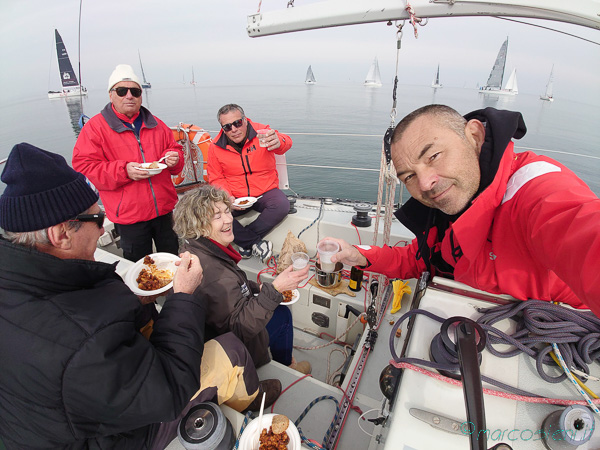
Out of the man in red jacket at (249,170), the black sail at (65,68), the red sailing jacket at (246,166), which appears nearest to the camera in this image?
the man in red jacket at (249,170)

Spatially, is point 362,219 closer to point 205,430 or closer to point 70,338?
point 205,430

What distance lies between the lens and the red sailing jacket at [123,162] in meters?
2.30

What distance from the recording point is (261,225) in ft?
10.5

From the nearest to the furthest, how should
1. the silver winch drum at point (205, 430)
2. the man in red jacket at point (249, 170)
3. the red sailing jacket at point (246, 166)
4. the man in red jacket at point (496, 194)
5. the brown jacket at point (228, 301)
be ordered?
the man in red jacket at point (496, 194) → the silver winch drum at point (205, 430) → the brown jacket at point (228, 301) → the man in red jacket at point (249, 170) → the red sailing jacket at point (246, 166)

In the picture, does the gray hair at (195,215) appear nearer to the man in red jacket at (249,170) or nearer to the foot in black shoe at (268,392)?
the foot in black shoe at (268,392)

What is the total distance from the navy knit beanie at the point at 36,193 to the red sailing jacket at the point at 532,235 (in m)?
1.38

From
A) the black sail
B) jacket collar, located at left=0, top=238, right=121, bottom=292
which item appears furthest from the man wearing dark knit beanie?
the black sail

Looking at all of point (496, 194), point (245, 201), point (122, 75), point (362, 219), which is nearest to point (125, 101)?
point (122, 75)

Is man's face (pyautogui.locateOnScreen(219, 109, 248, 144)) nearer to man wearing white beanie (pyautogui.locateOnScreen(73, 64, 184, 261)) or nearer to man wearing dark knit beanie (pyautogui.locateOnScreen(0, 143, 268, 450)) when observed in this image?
man wearing white beanie (pyautogui.locateOnScreen(73, 64, 184, 261))

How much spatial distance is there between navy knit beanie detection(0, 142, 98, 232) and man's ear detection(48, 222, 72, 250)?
22mm

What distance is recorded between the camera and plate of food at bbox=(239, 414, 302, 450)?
1.00 m

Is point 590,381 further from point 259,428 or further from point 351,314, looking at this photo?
point 351,314

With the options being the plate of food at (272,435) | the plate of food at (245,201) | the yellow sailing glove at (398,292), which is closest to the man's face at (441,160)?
the plate of food at (272,435)

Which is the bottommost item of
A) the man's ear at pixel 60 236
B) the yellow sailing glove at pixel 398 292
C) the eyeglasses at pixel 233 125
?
the yellow sailing glove at pixel 398 292
